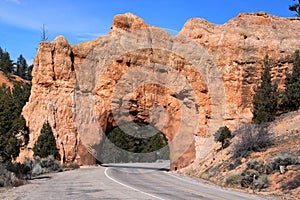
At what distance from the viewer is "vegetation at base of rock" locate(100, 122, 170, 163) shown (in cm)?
6138

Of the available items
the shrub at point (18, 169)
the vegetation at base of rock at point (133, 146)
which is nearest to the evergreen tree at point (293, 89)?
the shrub at point (18, 169)

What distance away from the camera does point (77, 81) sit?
3628 centimetres

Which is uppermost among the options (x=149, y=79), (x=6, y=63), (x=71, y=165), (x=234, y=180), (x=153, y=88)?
(x=6, y=63)

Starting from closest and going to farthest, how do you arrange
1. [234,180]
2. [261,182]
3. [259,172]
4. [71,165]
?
[261,182] → [259,172] → [234,180] → [71,165]

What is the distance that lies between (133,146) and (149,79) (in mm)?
32553

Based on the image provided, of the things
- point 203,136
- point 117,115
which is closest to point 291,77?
point 203,136

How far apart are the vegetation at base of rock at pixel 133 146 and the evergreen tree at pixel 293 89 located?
27.9 meters

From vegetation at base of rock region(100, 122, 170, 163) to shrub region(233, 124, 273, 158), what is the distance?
1246 inches

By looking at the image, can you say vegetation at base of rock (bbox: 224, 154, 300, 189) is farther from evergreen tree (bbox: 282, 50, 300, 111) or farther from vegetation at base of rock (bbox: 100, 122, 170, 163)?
vegetation at base of rock (bbox: 100, 122, 170, 163)

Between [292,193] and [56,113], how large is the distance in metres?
25.7

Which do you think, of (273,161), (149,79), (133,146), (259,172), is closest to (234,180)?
(259,172)

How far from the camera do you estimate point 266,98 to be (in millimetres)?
29562

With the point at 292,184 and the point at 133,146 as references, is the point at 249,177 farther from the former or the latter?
the point at 133,146

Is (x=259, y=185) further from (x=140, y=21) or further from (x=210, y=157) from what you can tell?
(x=140, y=21)
